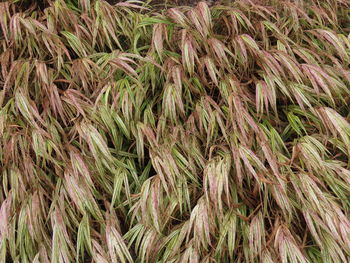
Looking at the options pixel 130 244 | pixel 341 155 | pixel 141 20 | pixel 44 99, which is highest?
pixel 141 20

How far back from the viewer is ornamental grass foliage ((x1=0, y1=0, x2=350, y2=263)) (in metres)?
1.79

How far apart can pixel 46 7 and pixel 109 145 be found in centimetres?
85

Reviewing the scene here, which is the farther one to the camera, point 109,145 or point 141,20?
point 141,20

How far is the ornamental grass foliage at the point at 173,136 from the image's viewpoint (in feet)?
5.86

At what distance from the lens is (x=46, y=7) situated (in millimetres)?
2453

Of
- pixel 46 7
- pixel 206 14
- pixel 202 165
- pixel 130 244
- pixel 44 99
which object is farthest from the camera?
pixel 46 7

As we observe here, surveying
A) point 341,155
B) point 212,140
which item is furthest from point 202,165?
point 341,155

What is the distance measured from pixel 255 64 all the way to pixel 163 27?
0.46 m

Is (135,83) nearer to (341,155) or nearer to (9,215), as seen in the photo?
(9,215)

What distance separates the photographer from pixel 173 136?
1.97m

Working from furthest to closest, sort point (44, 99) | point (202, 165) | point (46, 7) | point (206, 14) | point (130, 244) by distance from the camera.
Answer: point (46, 7), point (206, 14), point (44, 99), point (202, 165), point (130, 244)

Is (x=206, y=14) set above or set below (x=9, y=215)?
above

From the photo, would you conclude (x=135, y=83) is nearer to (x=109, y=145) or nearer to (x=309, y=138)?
(x=109, y=145)

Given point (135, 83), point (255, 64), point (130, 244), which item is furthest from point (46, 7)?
point (130, 244)
